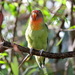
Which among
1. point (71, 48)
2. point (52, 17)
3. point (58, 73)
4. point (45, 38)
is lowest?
point (58, 73)

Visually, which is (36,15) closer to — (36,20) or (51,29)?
(36,20)

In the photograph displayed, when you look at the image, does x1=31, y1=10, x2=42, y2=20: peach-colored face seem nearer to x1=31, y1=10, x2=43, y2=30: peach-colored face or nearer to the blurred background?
x1=31, y1=10, x2=43, y2=30: peach-colored face

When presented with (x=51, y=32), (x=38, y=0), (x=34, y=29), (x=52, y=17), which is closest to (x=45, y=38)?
(x=34, y=29)

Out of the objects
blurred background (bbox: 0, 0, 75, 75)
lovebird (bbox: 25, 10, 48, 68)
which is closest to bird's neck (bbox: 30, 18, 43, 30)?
lovebird (bbox: 25, 10, 48, 68)

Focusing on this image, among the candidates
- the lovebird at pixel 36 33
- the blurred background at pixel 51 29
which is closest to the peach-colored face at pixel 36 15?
the lovebird at pixel 36 33

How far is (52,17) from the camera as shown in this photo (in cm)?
173

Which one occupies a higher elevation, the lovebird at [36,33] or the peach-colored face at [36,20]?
the peach-colored face at [36,20]

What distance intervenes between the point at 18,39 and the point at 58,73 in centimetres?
92

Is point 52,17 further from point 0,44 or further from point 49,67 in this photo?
point 0,44

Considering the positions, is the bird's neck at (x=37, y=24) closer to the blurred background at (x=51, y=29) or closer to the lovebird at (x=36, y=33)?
the lovebird at (x=36, y=33)

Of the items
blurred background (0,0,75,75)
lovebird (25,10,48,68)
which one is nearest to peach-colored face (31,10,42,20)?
lovebird (25,10,48,68)

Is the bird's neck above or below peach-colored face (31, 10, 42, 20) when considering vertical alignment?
below

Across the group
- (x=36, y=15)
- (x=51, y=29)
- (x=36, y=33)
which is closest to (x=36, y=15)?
(x=36, y=15)

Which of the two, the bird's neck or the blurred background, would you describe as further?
the blurred background
